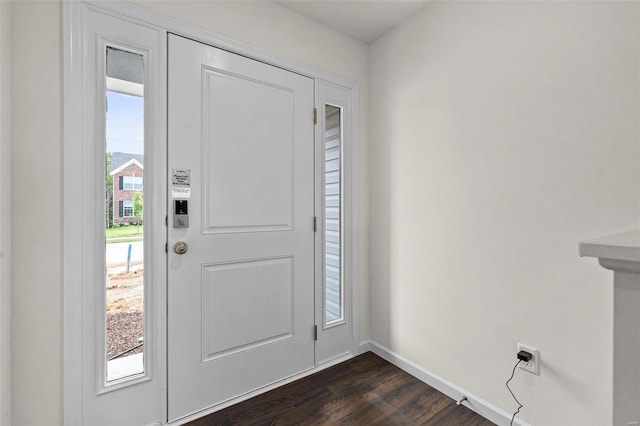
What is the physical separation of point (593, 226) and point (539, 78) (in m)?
0.73

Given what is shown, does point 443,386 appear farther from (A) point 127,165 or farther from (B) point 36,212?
(B) point 36,212

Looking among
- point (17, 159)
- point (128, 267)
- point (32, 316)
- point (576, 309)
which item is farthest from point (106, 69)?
point (576, 309)

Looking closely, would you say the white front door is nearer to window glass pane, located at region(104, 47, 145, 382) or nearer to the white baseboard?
window glass pane, located at region(104, 47, 145, 382)

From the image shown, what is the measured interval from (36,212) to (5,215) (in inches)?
3.7

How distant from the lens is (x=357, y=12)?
2057 millimetres

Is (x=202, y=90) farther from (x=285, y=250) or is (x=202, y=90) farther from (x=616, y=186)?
(x=616, y=186)

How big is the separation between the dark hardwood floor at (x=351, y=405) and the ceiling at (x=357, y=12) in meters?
2.48

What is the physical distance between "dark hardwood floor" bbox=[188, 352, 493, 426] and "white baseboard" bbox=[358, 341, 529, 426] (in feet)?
0.11

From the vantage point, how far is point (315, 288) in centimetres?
215

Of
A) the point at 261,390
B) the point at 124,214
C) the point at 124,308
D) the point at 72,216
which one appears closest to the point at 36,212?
the point at 72,216

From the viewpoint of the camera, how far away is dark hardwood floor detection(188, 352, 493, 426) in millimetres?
1647

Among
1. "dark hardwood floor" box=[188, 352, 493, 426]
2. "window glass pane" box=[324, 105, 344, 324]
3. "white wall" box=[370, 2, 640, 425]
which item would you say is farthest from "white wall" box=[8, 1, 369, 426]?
"white wall" box=[370, 2, 640, 425]

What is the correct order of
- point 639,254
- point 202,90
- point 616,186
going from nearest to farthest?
1. point 639,254
2. point 616,186
3. point 202,90

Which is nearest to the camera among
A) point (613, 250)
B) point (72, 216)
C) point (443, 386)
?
point (613, 250)
